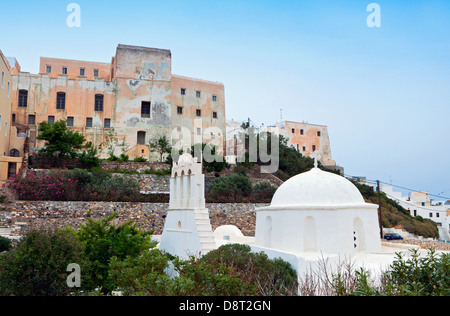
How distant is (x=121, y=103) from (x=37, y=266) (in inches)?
1027

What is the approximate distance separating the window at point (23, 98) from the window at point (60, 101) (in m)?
2.40

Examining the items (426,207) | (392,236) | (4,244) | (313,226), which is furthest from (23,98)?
(426,207)

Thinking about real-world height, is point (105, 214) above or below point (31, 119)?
below

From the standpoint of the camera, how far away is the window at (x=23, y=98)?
31.3 meters

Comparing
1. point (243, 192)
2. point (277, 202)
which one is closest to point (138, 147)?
point (243, 192)

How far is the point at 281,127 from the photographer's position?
4925cm

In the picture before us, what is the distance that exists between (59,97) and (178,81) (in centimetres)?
1071

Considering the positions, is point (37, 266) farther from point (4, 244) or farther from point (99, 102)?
point (99, 102)

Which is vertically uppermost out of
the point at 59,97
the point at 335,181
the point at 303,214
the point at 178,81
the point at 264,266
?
the point at 178,81

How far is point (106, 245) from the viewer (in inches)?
457

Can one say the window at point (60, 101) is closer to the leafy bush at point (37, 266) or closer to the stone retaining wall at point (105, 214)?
the stone retaining wall at point (105, 214)

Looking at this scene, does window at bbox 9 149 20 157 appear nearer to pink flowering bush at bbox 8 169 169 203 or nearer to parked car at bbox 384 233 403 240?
pink flowering bush at bbox 8 169 169 203
